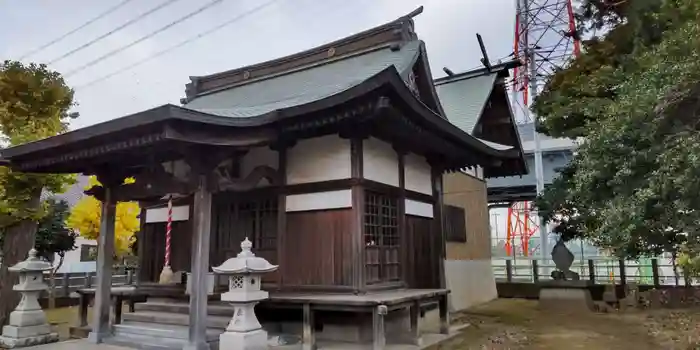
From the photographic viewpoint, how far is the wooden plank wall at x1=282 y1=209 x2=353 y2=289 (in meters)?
6.21

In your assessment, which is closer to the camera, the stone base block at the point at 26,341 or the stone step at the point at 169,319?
the stone step at the point at 169,319

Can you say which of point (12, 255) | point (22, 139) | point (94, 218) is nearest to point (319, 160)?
point (22, 139)

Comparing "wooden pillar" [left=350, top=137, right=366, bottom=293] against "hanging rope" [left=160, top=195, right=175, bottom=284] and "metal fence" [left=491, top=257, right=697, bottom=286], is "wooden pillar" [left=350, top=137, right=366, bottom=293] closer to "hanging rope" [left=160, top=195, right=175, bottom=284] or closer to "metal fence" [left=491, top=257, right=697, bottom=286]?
"hanging rope" [left=160, top=195, right=175, bottom=284]

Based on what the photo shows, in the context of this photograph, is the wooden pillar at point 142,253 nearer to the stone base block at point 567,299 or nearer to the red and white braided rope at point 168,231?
the red and white braided rope at point 168,231

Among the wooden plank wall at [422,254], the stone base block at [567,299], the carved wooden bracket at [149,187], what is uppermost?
the carved wooden bracket at [149,187]

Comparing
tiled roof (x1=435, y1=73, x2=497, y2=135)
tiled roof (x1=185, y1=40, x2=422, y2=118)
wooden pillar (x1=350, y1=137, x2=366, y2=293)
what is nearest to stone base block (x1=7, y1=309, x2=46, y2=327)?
tiled roof (x1=185, y1=40, x2=422, y2=118)

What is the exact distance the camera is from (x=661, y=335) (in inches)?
290

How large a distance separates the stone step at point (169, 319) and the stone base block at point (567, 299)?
8.08 metres

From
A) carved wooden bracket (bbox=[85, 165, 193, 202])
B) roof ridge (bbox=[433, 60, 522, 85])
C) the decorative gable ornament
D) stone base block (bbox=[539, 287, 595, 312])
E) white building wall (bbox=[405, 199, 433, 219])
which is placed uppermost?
roof ridge (bbox=[433, 60, 522, 85])

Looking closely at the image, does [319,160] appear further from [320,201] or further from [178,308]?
[178,308]

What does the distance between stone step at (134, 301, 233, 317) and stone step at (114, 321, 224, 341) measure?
11.4 inches

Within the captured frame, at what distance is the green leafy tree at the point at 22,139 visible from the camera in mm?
7656

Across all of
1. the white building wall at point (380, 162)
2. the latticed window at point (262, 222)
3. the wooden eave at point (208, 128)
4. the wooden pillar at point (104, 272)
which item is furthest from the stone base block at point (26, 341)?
the white building wall at point (380, 162)

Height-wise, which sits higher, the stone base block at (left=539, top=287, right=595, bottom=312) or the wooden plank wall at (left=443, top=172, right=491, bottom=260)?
the wooden plank wall at (left=443, top=172, right=491, bottom=260)
